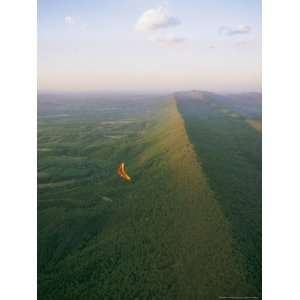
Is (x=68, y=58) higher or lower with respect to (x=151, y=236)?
higher

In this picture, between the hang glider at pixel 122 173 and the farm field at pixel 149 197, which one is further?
the hang glider at pixel 122 173

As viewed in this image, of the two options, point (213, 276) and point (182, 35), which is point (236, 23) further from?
point (213, 276)

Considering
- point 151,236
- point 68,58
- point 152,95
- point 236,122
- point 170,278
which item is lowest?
point 170,278
